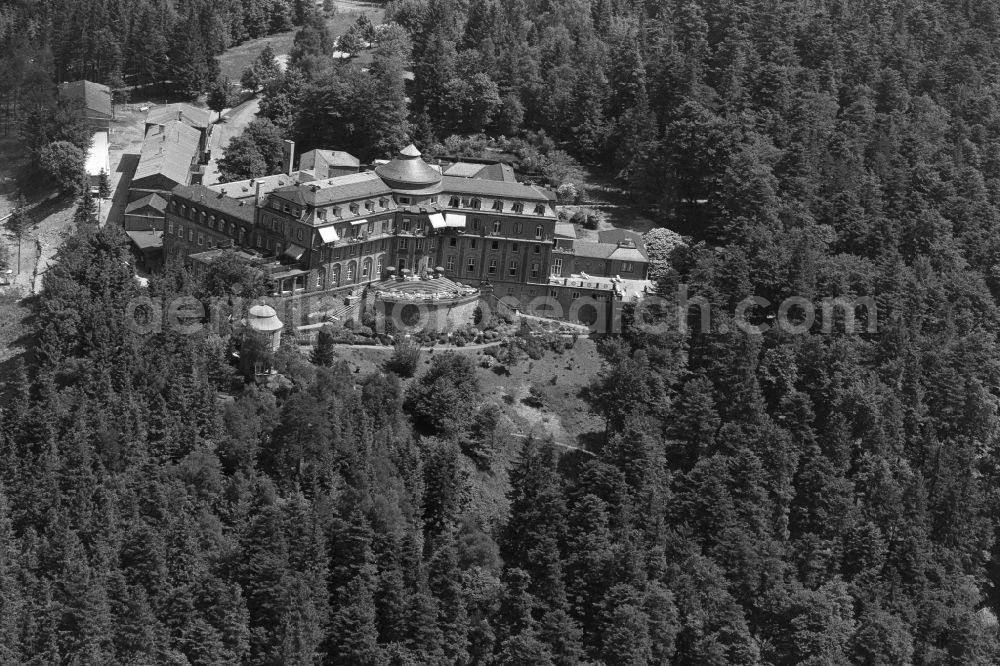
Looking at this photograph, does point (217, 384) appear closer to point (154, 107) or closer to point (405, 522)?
point (405, 522)

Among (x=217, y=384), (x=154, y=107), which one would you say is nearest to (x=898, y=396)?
(x=217, y=384)

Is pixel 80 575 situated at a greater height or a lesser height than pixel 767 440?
lesser

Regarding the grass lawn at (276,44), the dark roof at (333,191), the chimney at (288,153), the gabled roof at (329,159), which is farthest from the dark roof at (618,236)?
the grass lawn at (276,44)

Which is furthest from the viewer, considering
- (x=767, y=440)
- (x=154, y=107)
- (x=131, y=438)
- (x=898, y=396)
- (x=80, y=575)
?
(x=154, y=107)

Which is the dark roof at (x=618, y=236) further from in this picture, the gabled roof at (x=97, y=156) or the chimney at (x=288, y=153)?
the gabled roof at (x=97, y=156)

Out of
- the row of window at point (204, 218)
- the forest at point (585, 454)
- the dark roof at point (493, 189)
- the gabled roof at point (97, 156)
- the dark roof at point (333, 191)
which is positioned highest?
the gabled roof at point (97, 156)

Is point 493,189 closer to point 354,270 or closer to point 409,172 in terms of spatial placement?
point 409,172

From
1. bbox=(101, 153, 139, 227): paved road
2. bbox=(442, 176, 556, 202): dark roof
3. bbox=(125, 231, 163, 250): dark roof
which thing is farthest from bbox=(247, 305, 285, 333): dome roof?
bbox=(101, 153, 139, 227): paved road
